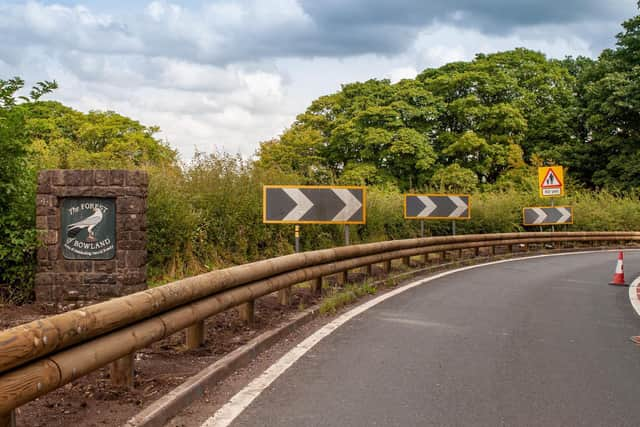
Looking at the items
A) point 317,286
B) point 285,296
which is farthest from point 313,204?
point 285,296

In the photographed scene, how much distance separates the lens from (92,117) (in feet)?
213

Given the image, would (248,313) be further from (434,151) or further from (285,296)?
(434,151)

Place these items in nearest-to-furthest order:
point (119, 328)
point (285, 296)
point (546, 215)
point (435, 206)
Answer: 1. point (119, 328)
2. point (285, 296)
3. point (435, 206)
4. point (546, 215)

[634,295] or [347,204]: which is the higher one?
[347,204]

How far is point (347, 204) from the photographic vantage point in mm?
11672

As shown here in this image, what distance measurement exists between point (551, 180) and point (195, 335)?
2067 centimetres

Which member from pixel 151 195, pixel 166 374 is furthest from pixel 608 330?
pixel 151 195

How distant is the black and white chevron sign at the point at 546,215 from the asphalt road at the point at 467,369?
15060mm

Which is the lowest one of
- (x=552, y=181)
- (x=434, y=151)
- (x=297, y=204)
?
(x=297, y=204)

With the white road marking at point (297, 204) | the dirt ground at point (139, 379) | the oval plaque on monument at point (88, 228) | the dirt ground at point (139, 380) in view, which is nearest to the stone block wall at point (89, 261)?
the oval plaque on monument at point (88, 228)

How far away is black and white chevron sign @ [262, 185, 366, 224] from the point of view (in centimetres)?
1091

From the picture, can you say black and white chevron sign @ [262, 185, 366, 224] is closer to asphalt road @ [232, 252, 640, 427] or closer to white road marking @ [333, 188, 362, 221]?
white road marking @ [333, 188, 362, 221]

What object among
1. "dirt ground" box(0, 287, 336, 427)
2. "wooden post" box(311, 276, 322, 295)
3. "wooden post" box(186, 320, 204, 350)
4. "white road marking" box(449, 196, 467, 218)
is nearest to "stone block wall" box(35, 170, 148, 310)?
"dirt ground" box(0, 287, 336, 427)

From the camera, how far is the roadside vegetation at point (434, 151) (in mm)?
13867
